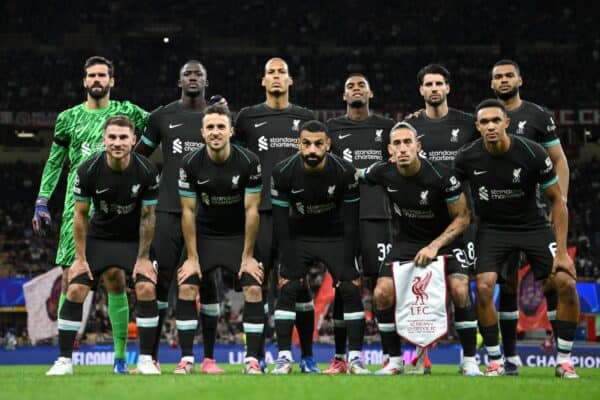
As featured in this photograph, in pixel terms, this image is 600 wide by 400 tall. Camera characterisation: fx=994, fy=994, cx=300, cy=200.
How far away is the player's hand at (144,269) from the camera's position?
8805 mm

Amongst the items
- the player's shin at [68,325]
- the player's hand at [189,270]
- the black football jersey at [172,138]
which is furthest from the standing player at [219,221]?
the player's shin at [68,325]

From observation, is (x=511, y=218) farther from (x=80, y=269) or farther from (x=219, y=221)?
(x=80, y=269)

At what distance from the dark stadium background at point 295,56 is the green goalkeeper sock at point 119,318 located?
2126 cm

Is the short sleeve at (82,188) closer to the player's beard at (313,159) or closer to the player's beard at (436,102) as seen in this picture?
the player's beard at (313,159)

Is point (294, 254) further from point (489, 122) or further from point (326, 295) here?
point (326, 295)

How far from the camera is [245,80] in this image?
114ft

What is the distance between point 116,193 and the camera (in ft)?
29.2

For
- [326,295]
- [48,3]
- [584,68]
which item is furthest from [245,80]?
[326,295]

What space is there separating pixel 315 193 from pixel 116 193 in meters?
1.80

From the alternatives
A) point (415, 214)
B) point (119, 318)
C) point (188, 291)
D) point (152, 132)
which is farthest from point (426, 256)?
point (152, 132)

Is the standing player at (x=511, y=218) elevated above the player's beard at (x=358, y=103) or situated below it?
below

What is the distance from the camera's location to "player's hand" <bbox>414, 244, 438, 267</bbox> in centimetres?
879

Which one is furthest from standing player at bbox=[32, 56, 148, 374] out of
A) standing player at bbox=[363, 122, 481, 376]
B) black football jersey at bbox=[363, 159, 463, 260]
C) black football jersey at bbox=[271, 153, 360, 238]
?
black football jersey at bbox=[363, 159, 463, 260]

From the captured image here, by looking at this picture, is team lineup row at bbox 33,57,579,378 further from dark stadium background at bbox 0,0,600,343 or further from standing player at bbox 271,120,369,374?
dark stadium background at bbox 0,0,600,343
